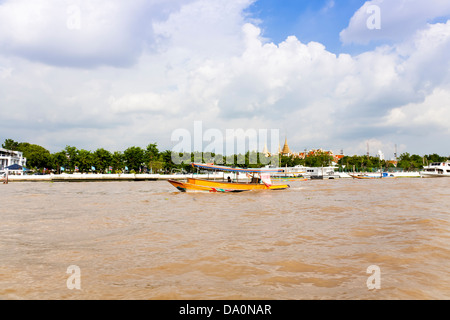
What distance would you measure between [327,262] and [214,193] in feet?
73.5

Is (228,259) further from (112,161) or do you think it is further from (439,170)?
(439,170)

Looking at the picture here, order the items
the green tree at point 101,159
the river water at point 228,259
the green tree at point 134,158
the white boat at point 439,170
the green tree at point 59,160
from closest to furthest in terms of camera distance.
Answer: the river water at point 228,259 < the white boat at point 439,170 < the green tree at point 101,159 < the green tree at point 59,160 < the green tree at point 134,158

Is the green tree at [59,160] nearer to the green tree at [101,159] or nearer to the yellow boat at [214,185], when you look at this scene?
the green tree at [101,159]

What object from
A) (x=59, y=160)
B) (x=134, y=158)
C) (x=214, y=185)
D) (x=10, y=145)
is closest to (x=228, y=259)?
(x=214, y=185)

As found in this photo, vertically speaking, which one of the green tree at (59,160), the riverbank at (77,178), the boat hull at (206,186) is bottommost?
the riverbank at (77,178)

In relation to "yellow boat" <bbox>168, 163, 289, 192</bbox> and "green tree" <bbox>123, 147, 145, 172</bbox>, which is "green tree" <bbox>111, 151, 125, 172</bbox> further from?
"yellow boat" <bbox>168, 163, 289, 192</bbox>

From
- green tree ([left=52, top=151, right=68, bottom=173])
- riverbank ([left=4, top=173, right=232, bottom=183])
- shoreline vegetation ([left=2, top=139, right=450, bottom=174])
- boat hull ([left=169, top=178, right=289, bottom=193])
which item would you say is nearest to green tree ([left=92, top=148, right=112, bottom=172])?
shoreline vegetation ([left=2, top=139, right=450, bottom=174])

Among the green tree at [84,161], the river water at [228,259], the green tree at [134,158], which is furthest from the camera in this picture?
the green tree at [134,158]

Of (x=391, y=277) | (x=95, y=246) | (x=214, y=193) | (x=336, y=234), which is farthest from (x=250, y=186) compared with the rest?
(x=391, y=277)

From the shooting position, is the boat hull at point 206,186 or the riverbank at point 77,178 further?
the riverbank at point 77,178

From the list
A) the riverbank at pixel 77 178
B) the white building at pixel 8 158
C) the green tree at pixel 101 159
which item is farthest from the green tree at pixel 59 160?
the riverbank at pixel 77 178

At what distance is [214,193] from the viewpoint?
2858 cm

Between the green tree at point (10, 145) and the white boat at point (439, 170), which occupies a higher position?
the green tree at point (10, 145)
